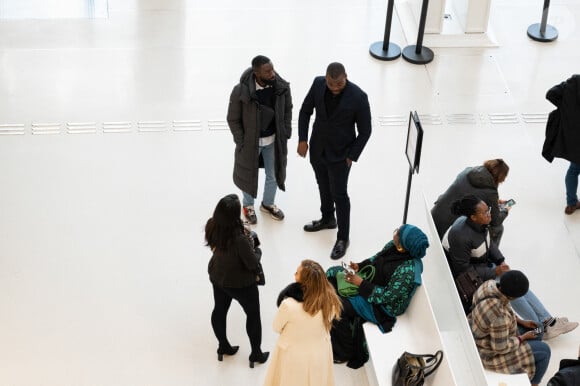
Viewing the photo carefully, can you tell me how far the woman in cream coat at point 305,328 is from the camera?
4.81 meters

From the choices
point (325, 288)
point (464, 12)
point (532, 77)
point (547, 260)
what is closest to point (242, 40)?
point (464, 12)

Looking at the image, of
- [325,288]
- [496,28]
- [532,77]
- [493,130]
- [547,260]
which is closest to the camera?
[325,288]

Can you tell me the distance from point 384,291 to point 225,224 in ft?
4.13

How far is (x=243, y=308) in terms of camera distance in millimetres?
5738

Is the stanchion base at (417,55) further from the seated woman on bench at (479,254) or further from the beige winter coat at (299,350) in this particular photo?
the beige winter coat at (299,350)

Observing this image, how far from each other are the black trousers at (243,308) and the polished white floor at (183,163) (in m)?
0.25

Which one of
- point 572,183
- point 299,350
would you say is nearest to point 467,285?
point 299,350

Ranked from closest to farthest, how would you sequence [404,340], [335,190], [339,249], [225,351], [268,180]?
[404,340]
[225,351]
[335,190]
[339,249]
[268,180]

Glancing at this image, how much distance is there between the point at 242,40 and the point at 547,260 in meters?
4.25

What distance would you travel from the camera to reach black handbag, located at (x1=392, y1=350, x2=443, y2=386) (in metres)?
5.28

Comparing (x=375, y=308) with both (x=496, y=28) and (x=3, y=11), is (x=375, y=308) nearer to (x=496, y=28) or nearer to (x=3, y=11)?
(x=496, y=28)

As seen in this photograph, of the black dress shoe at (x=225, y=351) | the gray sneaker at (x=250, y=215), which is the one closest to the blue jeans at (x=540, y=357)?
the black dress shoe at (x=225, y=351)

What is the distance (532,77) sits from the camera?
9.04 metres

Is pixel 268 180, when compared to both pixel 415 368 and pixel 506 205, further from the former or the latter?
pixel 415 368
